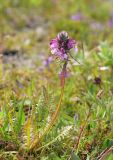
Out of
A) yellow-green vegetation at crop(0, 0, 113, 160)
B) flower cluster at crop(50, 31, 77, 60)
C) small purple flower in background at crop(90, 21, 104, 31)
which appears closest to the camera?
flower cluster at crop(50, 31, 77, 60)

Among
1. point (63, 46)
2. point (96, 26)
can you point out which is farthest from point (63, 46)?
point (96, 26)

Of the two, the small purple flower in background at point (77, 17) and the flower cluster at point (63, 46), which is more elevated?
the small purple flower in background at point (77, 17)

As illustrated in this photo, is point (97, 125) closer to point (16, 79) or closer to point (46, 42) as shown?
point (16, 79)

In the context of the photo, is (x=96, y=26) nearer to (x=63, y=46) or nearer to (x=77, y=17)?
(x=77, y=17)

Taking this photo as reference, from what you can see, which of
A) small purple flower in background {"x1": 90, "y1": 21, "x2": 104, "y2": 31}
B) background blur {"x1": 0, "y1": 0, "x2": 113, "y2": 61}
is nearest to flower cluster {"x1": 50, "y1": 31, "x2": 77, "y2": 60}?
background blur {"x1": 0, "y1": 0, "x2": 113, "y2": 61}

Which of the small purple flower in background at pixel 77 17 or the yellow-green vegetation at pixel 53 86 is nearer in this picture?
the yellow-green vegetation at pixel 53 86

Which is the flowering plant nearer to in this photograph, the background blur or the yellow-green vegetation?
the yellow-green vegetation

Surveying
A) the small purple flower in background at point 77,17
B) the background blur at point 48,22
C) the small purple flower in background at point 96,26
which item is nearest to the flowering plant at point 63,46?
the background blur at point 48,22

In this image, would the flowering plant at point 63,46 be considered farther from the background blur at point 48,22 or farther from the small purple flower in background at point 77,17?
the small purple flower in background at point 77,17
